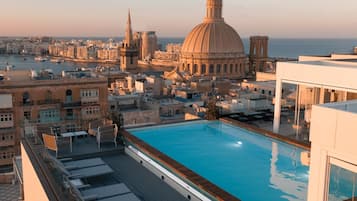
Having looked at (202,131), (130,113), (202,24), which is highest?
(202,24)

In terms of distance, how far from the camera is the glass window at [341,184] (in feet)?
13.6

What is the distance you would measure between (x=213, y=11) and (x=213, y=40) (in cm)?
562

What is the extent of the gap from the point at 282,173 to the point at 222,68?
146 ft

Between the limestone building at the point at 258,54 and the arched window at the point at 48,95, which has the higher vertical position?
the limestone building at the point at 258,54

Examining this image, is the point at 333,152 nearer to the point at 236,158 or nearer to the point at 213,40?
the point at 236,158

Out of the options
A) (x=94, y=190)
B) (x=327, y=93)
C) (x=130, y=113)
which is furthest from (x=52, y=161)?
(x=130, y=113)

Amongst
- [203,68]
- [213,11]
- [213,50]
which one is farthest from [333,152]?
[213,11]

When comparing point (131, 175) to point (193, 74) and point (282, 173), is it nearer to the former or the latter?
point (282, 173)

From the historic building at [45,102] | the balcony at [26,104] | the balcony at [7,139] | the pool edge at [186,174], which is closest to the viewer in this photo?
the pool edge at [186,174]

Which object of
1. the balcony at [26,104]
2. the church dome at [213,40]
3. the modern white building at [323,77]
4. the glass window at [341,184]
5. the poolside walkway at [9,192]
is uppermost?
the church dome at [213,40]

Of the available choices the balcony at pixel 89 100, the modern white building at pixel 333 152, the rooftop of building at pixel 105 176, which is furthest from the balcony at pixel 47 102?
the modern white building at pixel 333 152

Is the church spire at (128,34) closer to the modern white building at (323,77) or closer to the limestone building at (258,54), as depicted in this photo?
the limestone building at (258,54)

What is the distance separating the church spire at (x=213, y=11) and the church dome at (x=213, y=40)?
0.98 metres

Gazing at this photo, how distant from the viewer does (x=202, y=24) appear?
181ft
